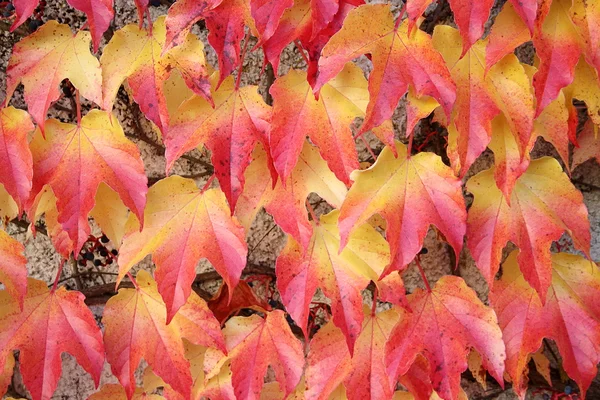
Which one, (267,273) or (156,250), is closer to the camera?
(156,250)

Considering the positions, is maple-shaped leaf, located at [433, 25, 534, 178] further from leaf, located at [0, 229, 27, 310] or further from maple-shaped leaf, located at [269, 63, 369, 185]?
leaf, located at [0, 229, 27, 310]

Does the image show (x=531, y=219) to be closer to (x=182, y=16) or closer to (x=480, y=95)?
(x=480, y=95)

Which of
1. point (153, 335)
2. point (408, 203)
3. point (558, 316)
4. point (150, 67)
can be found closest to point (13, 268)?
point (153, 335)

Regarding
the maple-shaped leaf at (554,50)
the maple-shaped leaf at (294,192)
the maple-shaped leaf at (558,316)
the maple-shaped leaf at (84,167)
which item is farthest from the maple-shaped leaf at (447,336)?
the maple-shaped leaf at (84,167)

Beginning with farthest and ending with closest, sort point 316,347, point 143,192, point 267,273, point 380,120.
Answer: point 267,273
point 316,347
point 143,192
point 380,120

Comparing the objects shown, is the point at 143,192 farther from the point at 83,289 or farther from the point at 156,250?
the point at 83,289

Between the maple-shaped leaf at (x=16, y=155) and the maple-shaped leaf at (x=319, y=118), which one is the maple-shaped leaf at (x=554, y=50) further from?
the maple-shaped leaf at (x=16, y=155)

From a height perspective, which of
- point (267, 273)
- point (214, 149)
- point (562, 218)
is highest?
point (214, 149)

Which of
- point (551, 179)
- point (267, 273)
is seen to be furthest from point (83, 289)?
point (551, 179)
